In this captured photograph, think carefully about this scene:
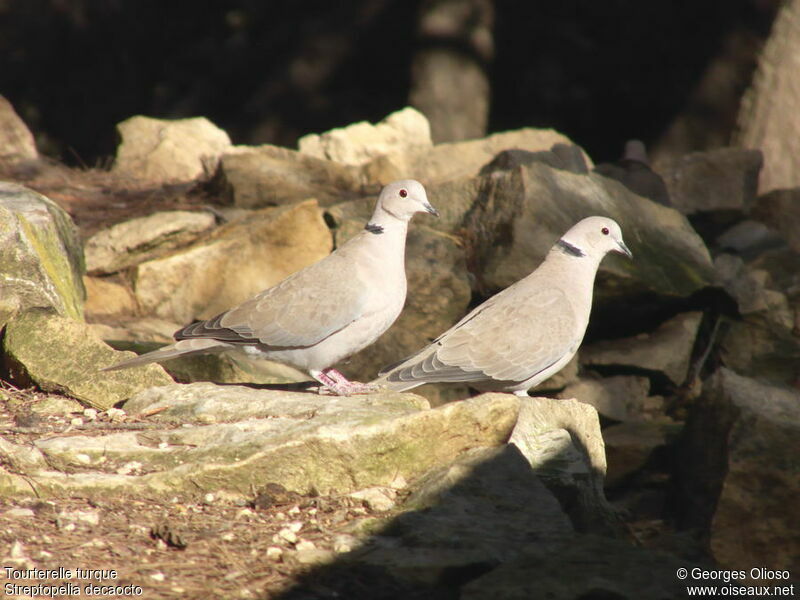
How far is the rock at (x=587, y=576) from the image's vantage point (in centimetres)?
315

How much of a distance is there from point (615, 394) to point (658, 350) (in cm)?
51

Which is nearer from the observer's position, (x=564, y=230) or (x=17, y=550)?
(x=17, y=550)

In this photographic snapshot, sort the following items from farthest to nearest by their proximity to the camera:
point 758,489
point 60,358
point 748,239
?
point 748,239 → point 758,489 → point 60,358

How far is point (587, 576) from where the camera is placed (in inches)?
127

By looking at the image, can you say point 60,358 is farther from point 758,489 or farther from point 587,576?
point 758,489

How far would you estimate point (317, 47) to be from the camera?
1359 cm

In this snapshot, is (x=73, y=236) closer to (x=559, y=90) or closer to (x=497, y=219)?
(x=497, y=219)

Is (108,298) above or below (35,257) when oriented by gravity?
below

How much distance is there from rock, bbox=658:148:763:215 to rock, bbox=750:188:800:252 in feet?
0.63

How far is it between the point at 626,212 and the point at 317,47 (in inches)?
268

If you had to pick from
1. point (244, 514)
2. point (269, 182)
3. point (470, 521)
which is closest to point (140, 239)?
point (269, 182)

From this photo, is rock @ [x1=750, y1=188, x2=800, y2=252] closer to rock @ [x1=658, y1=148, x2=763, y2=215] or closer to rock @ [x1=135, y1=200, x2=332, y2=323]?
rock @ [x1=658, y1=148, x2=763, y2=215]

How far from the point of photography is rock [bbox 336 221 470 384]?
286 inches

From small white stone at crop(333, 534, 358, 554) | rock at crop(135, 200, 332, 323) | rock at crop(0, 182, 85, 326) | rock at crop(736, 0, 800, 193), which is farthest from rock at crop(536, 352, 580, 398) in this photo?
rock at crop(736, 0, 800, 193)
